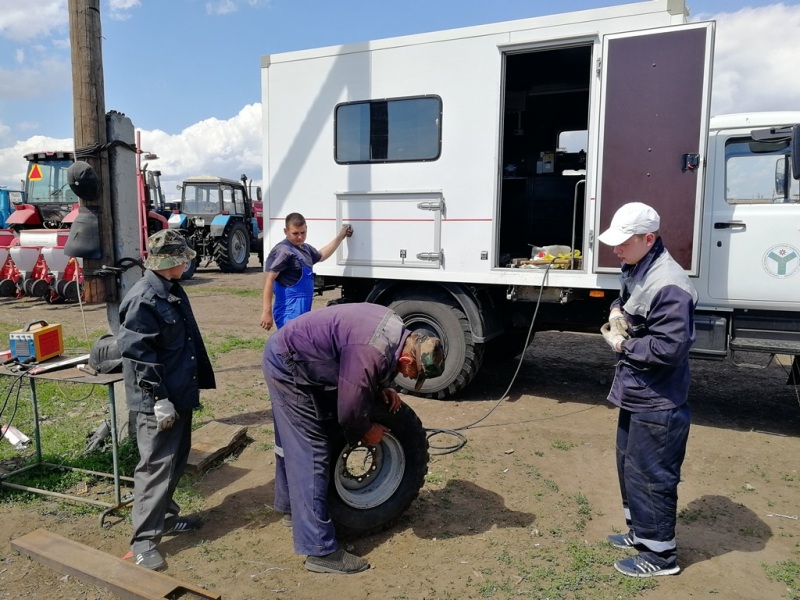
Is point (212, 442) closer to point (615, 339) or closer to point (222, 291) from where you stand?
point (615, 339)

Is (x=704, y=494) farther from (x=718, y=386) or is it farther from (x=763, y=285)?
(x=718, y=386)

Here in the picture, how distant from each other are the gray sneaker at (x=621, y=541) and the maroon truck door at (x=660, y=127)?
2.28m

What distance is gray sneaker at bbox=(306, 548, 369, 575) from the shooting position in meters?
3.10

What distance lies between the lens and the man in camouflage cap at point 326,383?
112 inches

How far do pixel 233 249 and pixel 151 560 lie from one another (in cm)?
1551

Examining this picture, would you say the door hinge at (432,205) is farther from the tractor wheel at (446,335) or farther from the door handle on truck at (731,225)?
the door handle on truck at (731,225)

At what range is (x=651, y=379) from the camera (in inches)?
118

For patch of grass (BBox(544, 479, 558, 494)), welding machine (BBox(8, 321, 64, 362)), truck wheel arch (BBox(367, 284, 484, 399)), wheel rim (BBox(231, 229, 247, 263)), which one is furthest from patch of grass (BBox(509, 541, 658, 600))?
wheel rim (BBox(231, 229, 247, 263))

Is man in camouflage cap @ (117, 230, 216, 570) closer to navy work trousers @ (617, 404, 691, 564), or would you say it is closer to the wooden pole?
the wooden pole

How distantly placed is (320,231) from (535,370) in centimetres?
308

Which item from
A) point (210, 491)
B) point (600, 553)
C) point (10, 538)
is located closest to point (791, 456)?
point (600, 553)

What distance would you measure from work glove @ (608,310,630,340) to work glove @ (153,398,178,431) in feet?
7.64

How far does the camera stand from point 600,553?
10.8ft

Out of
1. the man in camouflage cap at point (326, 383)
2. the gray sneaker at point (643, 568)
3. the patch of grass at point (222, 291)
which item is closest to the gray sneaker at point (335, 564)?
the man in camouflage cap at point (326, 383)
